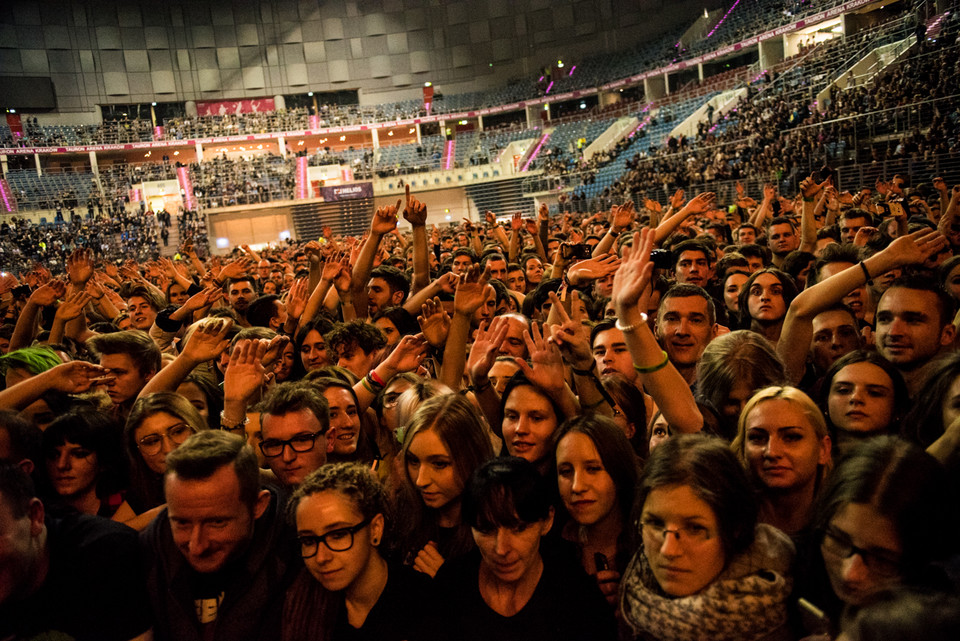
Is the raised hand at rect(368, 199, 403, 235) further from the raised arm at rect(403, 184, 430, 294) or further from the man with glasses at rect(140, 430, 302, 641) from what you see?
the man with glasses at rect(140, 430, 302, 641)

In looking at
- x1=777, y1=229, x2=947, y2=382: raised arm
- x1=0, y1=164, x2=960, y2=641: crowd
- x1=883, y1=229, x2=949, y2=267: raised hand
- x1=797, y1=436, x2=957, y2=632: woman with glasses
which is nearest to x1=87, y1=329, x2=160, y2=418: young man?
x1=0, y1=164, x2=960, y2=641: crowd

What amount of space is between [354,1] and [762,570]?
2047 inches

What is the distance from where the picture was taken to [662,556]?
1.65 meters

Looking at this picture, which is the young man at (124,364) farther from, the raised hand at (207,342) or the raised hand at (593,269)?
the raised hand at (593,269)

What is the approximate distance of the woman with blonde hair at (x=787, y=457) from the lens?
6.96 feet

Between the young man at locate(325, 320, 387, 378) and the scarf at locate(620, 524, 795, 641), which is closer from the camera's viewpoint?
the scarf at locate(620, 524, 795, 641)

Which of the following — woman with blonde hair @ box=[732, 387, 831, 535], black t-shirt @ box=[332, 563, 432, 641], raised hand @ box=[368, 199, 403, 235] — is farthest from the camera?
raised hand @ box=[368, 199, 403, 235]

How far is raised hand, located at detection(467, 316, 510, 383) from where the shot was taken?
2.88 meters

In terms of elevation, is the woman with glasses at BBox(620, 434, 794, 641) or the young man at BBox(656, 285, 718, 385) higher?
the young man at BBox(656, 285, 718, 385)

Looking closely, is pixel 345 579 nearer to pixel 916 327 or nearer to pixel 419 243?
pixel 916 327

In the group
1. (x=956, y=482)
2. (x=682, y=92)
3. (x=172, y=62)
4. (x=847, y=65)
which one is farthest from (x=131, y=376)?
(x=172, y=62)

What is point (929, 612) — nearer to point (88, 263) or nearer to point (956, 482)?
point (956, 482)

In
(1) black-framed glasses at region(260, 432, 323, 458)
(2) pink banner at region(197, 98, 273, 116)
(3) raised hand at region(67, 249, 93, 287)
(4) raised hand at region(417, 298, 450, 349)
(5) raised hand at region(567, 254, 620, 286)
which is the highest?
(2) pink banner at region(197, 98, 273, 116)

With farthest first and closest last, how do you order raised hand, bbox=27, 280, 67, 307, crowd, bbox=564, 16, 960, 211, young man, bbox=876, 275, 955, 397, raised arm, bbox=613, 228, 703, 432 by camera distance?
crowd, bbox=564, 16, 960, 211 < raised hand, bbox=27, 280, 67, 307 < young man, bbox=876, 275, 955, 397 < raised arm, bbox=613, 228, 703, 432
